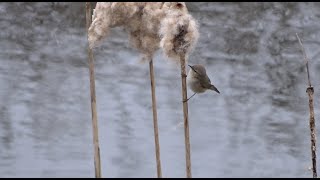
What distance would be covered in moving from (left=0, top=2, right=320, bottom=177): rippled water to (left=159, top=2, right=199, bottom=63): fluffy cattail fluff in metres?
1.97

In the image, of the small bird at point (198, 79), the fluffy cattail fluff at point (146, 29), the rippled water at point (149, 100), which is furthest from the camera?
the rippled water at point (149, 100)

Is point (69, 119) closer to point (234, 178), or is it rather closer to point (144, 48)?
point (234, 178)

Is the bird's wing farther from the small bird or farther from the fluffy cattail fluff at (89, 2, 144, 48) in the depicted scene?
the fluffy cattail fluff at (89, 2, 144, 48)

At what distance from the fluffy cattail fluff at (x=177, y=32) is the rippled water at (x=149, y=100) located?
1974mm

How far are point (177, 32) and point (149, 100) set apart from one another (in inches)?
124

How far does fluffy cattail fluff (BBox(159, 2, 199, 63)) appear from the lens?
1.58 m

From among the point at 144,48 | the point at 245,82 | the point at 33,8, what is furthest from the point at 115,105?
the point at 144,48

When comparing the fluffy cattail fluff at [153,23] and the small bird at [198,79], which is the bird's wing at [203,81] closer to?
the small bird at [198,79]

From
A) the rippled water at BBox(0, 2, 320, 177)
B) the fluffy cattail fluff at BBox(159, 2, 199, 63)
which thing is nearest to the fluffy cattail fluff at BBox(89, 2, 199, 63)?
the fluffy cattail fluff at BBox(159, 2, 199, 63)

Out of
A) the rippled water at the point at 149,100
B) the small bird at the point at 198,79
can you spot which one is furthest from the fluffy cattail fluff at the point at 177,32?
the rippled water at the point at 149,100

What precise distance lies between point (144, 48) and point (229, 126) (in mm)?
3004

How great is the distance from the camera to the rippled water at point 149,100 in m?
4.14

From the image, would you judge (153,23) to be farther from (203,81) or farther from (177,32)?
(203,81)

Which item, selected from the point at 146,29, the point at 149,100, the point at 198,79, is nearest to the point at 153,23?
the point at 146,29
